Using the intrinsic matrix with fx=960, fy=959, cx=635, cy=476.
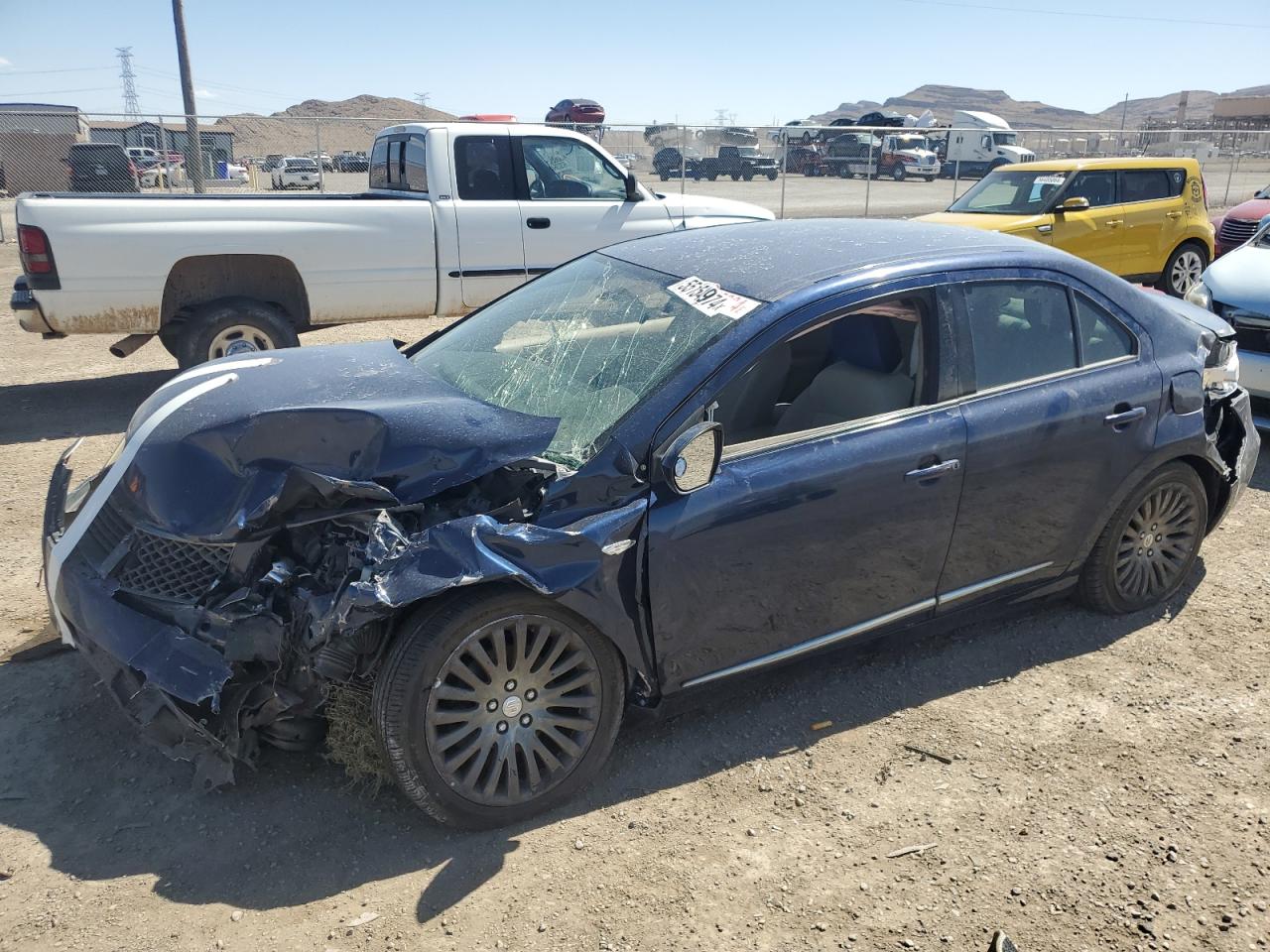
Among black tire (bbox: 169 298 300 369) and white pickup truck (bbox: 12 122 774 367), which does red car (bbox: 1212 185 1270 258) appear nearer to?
white pickup truck (bbox: 12 122 774 367)

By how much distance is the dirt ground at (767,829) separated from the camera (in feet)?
8.67

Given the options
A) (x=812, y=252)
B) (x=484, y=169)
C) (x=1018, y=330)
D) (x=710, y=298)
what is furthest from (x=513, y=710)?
(x=484, y=169)

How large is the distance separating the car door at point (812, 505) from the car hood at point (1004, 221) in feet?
25.5

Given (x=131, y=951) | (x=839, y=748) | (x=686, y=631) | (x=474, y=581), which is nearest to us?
(x=131, y=951)

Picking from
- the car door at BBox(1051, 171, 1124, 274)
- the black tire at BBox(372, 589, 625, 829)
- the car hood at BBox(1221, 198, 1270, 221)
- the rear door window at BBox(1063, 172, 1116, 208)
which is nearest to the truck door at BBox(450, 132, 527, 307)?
the black tire at BBox(372, 589, 625, 829)

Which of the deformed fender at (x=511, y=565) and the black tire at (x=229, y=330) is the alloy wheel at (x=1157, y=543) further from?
the black tire at (x=229, y=330)

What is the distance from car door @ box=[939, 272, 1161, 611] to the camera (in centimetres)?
357

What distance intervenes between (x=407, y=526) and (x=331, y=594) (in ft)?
1.08

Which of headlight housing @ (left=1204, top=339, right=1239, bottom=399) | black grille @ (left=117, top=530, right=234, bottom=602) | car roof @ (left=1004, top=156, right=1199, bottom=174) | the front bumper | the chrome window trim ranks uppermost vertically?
car roof @ (left=1004, top=156, right=1199, bottom=174)

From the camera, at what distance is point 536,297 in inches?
164

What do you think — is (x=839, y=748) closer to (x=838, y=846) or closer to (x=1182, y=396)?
(x=838, y=846)

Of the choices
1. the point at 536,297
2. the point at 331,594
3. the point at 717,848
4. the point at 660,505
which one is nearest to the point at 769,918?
the point at 717,848

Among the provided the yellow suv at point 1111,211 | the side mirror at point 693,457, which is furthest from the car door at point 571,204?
the side mirror at point 693,457

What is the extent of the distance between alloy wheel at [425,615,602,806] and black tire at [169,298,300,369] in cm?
522
